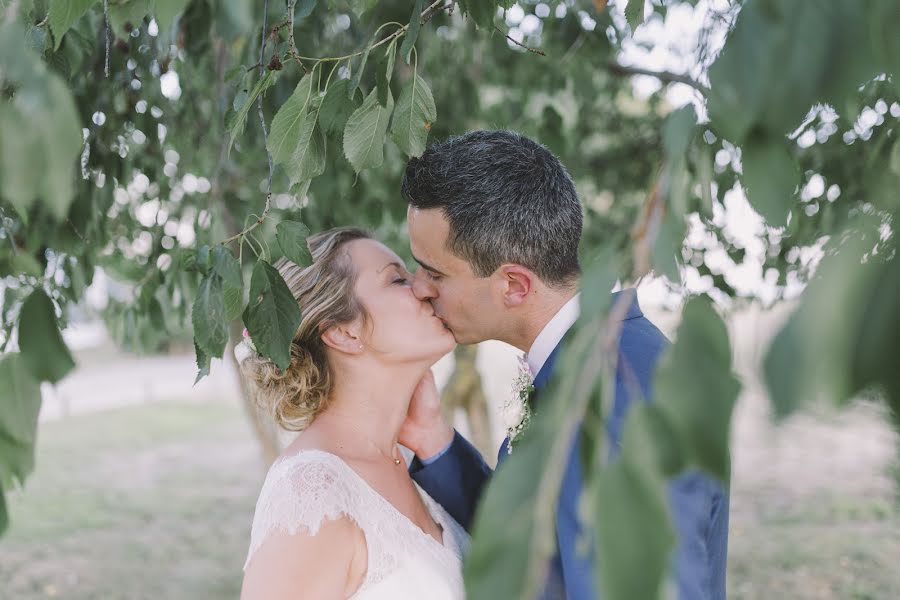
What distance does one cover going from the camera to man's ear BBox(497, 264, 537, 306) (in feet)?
7.18

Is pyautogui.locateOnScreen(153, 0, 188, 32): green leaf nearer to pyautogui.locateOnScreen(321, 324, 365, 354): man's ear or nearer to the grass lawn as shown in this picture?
pyautogui.locateOnScreen(321, 324, 365, 354): man's ear

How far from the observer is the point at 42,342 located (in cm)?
80

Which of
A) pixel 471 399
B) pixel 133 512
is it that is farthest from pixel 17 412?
pixel 133 512

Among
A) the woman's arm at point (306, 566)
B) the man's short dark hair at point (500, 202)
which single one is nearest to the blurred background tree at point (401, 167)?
the man's short dark hair at point (500, 202)

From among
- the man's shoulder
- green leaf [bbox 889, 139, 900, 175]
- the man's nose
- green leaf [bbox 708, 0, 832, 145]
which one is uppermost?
green leaf [bbox 889, 139, 900, 175]

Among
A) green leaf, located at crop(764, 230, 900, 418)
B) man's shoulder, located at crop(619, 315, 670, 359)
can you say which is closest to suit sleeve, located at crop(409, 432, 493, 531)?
man's shoulder, located at crop(619, 315, 670, 359)

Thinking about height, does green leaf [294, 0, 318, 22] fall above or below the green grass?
above

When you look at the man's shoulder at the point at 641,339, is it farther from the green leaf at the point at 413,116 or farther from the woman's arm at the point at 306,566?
the woman's arm at the point at 306,566

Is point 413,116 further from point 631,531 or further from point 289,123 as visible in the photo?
point 631,531

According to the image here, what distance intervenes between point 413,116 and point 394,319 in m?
0.98

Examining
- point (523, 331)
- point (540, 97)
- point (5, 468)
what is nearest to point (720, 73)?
point (5, 468)

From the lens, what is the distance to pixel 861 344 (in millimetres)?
492

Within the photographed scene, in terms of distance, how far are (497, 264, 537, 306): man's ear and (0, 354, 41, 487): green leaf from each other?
1.51 metres

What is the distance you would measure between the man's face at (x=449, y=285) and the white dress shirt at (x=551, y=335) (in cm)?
13
